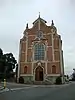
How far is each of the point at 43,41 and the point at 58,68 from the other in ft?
28.1

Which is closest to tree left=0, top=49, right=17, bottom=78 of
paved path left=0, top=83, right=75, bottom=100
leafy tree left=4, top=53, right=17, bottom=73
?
leafy tree left=4, top=53, right=17, bottom=73

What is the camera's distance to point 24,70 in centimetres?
5216

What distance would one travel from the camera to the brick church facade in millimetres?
50844

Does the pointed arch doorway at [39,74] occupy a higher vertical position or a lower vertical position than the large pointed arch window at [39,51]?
lower

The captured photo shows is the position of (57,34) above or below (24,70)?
above

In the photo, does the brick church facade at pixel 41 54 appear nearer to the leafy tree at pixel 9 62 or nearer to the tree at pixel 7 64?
the tree at pixel 7 64

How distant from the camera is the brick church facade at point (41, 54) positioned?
50.8 m

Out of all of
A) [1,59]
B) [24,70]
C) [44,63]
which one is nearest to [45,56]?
[44,63]

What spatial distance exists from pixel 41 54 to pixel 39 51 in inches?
41.5

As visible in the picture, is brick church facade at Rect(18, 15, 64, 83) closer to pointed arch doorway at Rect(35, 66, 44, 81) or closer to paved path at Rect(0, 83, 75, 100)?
pointed arch doorway at Rect(35, 66, 44, 81)

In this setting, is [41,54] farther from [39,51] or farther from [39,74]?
[39,74]

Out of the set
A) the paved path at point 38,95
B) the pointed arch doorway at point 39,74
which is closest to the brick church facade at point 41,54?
the pointed arch doorway at point 39,74

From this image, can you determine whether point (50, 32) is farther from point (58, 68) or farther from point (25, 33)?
point (58, 68)

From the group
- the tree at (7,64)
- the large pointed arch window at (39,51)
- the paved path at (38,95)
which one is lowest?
the paved path at (38,95)
